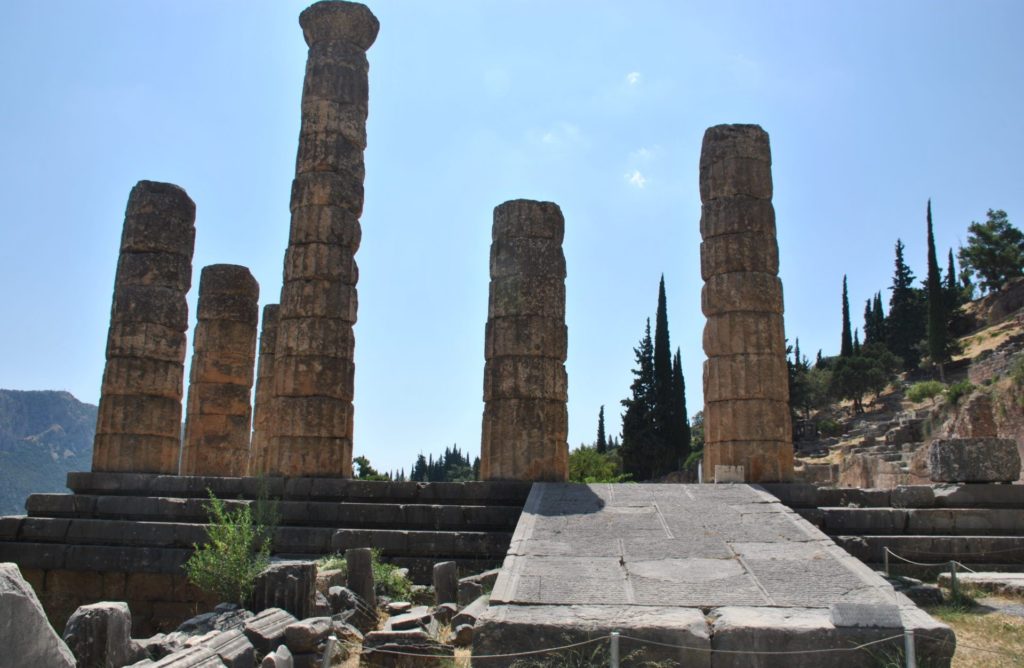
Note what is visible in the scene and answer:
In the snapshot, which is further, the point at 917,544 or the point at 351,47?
the point at 351,47

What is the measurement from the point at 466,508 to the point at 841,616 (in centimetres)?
663

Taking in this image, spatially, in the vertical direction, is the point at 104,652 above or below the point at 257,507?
below

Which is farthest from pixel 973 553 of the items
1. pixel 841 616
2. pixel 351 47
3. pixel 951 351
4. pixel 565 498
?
pixel 951 351

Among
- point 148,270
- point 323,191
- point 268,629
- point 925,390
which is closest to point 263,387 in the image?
point 148,270

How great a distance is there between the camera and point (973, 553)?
10.2m

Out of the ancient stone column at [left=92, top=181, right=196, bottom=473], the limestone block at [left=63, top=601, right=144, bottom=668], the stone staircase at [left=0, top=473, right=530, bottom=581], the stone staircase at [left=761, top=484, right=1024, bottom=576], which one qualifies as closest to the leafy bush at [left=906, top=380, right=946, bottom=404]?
the stone staircase at [left=761, top=484, right=1024, bottom=576]

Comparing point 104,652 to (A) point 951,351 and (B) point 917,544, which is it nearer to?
(B) point 917,544

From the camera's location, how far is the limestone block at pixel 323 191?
545 inches

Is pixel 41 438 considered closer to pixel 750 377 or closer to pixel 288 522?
pixel 288 522

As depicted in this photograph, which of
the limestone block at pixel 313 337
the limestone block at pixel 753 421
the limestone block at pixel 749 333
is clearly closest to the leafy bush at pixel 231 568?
the limestone block at pixel 313 337

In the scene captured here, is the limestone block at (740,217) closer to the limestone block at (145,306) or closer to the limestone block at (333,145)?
the limestone block at (333,145)

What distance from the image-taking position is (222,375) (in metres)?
16.6

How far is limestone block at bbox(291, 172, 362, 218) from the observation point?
13852 mm

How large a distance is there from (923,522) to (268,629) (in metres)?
8.53
